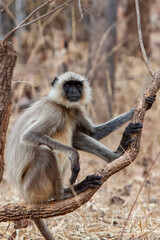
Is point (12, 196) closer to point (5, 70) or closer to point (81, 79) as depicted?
point (81, 79)

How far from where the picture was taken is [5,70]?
12.9 ft

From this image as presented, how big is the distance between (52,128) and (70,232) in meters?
1.27

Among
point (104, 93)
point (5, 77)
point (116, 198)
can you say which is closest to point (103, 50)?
point (104, 93)

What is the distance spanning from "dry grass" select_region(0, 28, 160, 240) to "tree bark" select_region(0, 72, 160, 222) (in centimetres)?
16

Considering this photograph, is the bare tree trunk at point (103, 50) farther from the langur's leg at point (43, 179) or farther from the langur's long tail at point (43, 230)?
the langur's long tail at point (43, 230)

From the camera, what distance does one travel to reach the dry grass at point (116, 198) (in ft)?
14.4

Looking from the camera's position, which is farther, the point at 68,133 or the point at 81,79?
the point at 81,79

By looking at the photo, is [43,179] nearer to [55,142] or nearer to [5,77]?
[55,142]

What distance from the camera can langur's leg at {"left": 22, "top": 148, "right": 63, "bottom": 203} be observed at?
401cm

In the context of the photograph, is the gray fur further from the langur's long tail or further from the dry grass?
the dry grass

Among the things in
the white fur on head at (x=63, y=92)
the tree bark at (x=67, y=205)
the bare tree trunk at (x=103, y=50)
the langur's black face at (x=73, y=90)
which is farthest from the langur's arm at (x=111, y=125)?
the bare tree trunk at (x=103, y=50)

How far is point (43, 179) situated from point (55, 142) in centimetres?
43

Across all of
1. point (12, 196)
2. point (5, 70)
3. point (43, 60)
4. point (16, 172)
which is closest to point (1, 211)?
point (16, 172)

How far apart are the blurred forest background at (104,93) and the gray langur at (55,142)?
38 centimetres
